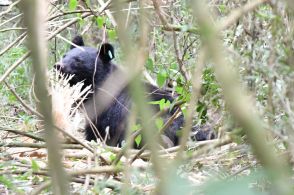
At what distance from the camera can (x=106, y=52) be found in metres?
6.77

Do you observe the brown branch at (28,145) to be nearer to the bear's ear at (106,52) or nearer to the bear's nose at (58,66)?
the bear's ear at (106,52)

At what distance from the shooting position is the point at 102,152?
10.1ft

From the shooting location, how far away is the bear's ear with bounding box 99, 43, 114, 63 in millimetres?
6503

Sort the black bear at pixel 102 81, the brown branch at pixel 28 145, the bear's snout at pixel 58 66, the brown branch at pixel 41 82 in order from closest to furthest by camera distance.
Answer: the brown branch at pixel 41 82 < the brown branch at pixel 28 145 < the black bear at pixel 102 81 < the bear's snout at pixel 58 66

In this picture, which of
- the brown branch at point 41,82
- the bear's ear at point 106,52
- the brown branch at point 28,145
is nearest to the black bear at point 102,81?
the bear's ear at point 106,52

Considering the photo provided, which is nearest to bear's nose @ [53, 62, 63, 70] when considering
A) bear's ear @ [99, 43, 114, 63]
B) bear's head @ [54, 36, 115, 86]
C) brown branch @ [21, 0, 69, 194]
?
bear's head @ [54, 36, 115, 86]

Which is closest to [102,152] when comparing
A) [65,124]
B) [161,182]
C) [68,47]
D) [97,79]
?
[65,124]

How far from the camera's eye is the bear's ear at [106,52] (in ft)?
21.3

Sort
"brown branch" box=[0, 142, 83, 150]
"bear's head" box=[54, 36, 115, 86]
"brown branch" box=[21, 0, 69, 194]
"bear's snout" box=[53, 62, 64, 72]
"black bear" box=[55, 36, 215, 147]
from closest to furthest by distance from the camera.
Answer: "brown branch" box=[21, 0, 69, 194] < "brown branch" box=[0, 142, 83, 150] < "black bear" box=[55, 36, 215, 147] < "bear's snout" box=[53, 62, 64, 72] < "bear's head" box=[54, 36, 115, 86]

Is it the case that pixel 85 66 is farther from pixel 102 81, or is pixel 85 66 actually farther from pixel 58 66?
pixel 58 66

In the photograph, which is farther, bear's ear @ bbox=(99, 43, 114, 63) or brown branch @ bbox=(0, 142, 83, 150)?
bear's ear @ bbox=(99, 43, 114, 63)

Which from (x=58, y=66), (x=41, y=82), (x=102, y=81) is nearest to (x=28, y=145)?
(x=41, y=82)

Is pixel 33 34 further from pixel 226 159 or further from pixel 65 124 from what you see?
pixel 65 124

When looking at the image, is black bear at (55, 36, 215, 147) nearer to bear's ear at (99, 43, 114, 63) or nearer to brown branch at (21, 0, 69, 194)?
bear's ear at (99, 43, 114, 63)
